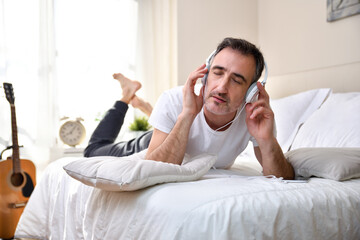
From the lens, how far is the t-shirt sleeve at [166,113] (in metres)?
1.57

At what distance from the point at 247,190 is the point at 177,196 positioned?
0.69ft

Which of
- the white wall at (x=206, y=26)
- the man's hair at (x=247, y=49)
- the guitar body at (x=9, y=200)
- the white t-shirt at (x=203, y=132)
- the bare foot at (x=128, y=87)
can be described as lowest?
the guitar body at (x=9, y=200)

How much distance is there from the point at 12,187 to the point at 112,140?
722 millimetres

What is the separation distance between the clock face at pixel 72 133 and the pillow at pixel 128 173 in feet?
5.93

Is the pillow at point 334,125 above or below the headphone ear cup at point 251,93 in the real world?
below

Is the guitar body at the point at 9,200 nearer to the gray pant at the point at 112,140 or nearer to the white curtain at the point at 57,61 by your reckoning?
the white curtain at the point at 57,61

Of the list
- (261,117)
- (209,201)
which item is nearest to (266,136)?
(261,117)

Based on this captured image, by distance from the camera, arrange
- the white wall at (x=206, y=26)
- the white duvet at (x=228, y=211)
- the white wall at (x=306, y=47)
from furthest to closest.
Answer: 1. the white wall at (x=206, y=26)
2. the white wall at (x=306, y=47)
3. the white duvet at (x=228, y=211)

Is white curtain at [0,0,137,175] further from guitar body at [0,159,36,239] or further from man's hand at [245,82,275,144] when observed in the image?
man's hand at [245,82,275,144]

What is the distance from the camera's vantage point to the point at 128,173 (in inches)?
43.1

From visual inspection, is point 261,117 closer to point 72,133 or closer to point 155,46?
point 72,133

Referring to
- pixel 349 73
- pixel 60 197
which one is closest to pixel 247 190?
pixel 60 197

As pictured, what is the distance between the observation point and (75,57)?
10.8 ft

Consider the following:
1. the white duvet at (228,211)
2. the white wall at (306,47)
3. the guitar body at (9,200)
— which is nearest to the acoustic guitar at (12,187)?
the guitar body at (9,200)
